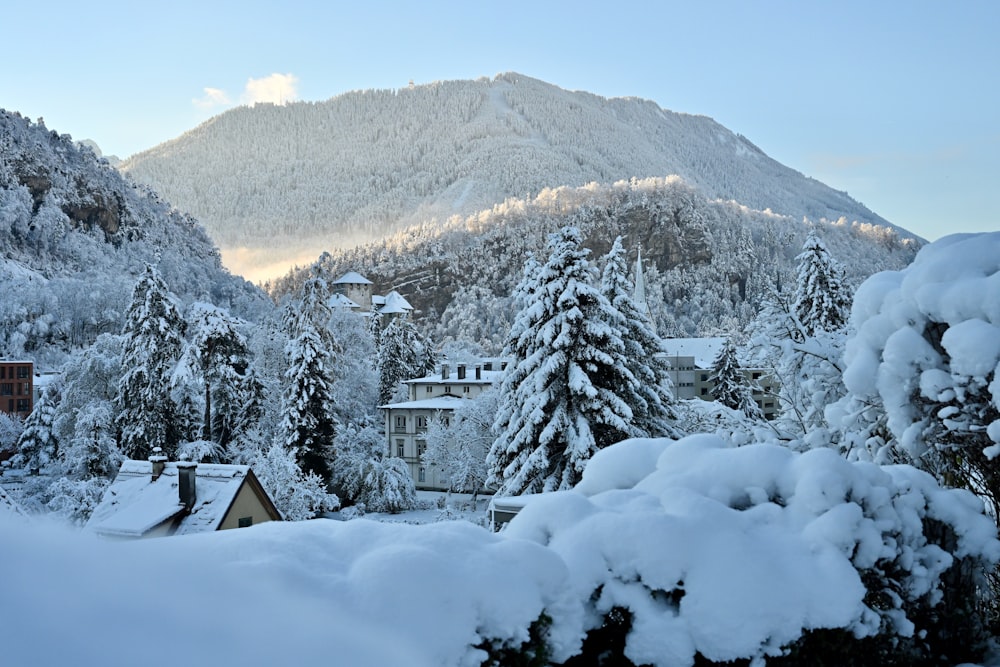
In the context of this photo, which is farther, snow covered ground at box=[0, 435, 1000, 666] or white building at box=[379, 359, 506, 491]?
white building at box=[379, 359, 506, 491]

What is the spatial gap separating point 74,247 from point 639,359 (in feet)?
298

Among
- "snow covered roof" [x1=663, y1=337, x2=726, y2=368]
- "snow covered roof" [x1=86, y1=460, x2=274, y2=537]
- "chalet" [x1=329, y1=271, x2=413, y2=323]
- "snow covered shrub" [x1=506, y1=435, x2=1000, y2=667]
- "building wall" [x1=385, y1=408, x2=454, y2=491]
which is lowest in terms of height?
"building wall" [x1=385, y1=408, x2=454, y2=491]

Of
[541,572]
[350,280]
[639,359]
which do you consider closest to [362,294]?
[350,280]

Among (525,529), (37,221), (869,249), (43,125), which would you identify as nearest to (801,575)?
(525,529)

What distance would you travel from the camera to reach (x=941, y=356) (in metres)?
6.63

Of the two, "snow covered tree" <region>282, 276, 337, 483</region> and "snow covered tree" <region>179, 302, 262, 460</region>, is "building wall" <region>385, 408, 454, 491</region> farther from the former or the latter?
"snow covered tree" <region>179, 302, 262, 460</region>

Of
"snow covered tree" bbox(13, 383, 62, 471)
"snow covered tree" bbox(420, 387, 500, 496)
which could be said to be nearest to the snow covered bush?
"snow covered tree" bbox(420, 387, 500, 496)

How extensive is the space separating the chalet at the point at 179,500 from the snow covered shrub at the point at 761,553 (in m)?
15.0

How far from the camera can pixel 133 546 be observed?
2535 millimetres

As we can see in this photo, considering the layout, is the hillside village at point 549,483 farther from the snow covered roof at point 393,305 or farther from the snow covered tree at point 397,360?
the snow covered roof at point 393,305

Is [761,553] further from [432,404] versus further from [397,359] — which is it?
[397,359]

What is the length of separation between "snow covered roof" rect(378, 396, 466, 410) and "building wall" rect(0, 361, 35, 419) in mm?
19840

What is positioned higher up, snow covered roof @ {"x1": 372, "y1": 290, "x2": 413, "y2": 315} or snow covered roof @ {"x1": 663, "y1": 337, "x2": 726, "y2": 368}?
snow covered roof @ {"x1": 372, "y1": 290, "x2": 413, "y2": 315}

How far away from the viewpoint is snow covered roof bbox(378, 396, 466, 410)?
41938mm
